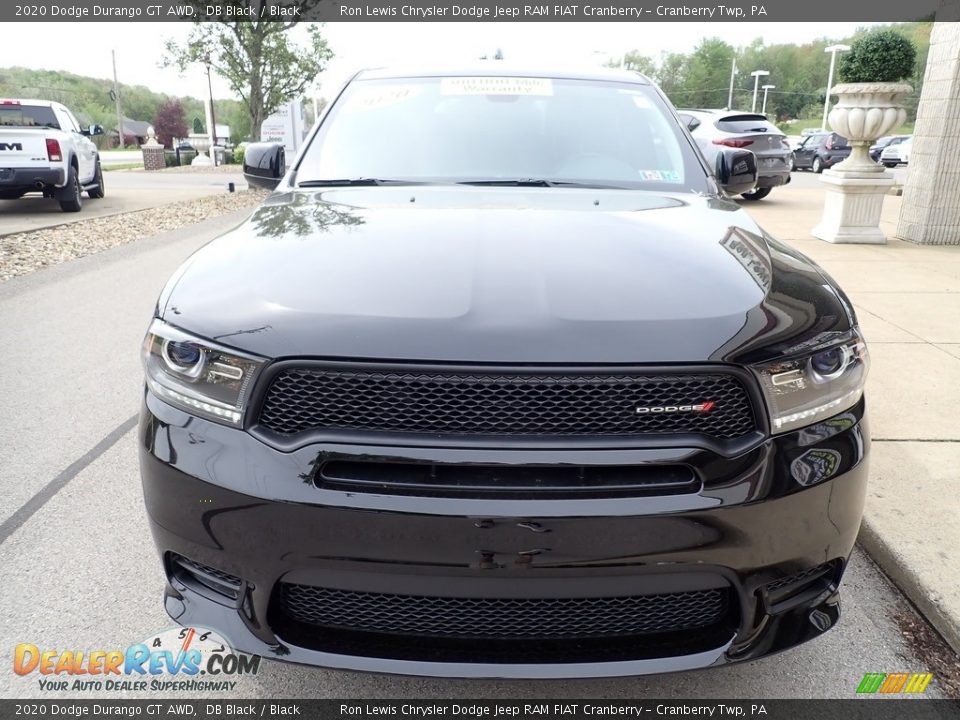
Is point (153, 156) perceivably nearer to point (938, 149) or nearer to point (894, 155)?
point (894, 155)

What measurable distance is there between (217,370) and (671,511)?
1.00 metres

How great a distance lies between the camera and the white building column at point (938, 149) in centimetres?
828

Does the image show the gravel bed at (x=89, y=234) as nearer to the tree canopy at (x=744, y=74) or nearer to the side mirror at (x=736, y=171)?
the side mirror at (x=736, y=171)

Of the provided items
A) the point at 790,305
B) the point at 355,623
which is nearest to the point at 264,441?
the point at 355,623

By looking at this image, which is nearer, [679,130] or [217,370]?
[217,370]

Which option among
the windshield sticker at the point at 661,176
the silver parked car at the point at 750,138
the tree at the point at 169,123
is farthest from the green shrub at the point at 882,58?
the tree at the point at 169,123

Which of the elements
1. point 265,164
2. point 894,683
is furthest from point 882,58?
point 894,683

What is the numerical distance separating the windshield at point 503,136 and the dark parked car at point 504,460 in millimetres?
1057

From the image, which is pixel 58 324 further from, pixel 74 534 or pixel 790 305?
pixel 790 305

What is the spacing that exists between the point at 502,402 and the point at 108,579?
68.0 inches

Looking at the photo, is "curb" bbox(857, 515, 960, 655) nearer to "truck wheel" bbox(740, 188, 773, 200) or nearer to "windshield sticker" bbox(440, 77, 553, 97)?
"windshield sticker" bbox(440, 77, 553, 97)

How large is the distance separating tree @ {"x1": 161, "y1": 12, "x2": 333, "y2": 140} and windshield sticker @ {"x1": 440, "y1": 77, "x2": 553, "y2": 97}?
21010mm

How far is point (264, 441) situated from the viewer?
1.58 meters

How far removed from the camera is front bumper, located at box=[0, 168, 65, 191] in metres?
11.7
